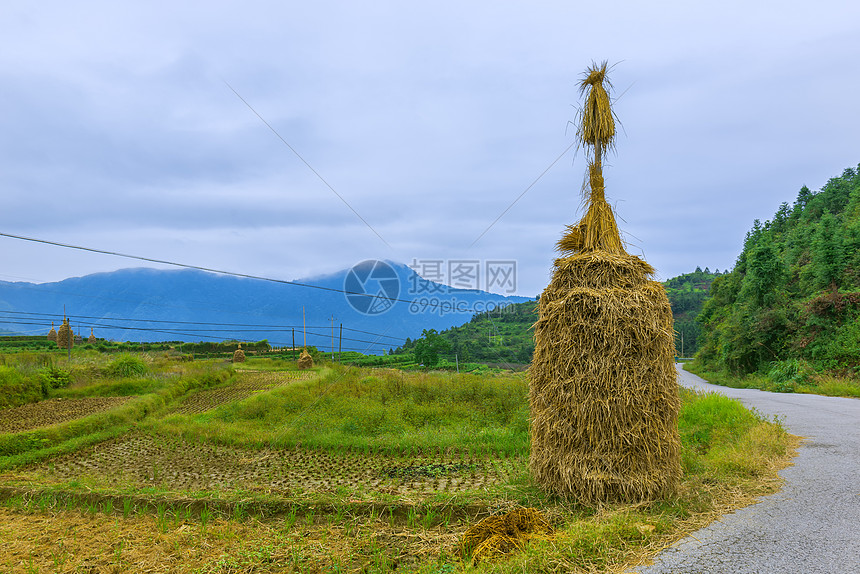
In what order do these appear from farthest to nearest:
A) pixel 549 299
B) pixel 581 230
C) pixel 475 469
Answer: pixel 475 469
pixel 581 230
pixel 549 299

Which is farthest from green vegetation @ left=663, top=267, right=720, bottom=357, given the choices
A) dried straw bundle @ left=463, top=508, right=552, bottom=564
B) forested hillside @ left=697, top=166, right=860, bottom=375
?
dried straw bundle @ left=463, top=508, right=552, bottom=564

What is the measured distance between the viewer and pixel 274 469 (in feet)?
29.7

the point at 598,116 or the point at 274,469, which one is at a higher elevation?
the point at 598,116

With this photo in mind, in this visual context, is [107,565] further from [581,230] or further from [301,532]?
[581,230]

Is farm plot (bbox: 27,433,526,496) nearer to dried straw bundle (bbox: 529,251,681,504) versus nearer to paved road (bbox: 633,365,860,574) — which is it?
dried straw bundle (bbox: 529,251,681,504)

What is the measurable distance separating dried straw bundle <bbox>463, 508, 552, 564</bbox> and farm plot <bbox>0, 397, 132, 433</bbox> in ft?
41.9

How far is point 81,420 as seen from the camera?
1238cm

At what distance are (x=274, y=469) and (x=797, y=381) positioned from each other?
19.8 metres

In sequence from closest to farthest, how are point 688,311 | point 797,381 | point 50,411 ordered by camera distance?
point 50,411, point 797,381, point 688,311

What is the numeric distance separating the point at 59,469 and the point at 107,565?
21.1ft

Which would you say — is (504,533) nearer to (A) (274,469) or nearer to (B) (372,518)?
(B) (372,518)

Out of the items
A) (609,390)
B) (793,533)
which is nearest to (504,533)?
(609,390)

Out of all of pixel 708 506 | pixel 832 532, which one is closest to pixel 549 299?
pixel 708 506

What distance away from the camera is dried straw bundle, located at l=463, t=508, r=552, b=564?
4.36 metres
